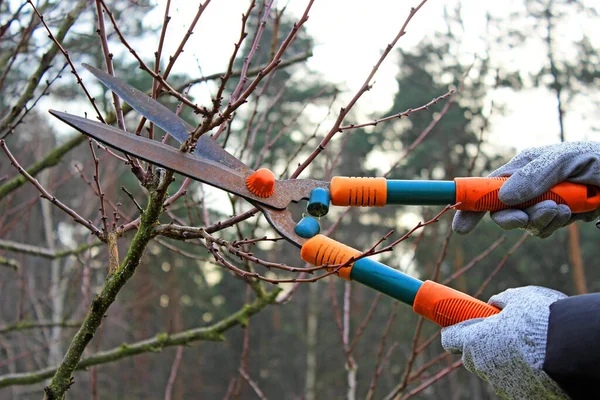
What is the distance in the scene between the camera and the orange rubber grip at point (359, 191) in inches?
78.2

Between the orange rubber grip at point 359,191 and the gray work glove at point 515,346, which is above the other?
the orange rubber grip at point 359,191

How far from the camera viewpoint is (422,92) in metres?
14.3

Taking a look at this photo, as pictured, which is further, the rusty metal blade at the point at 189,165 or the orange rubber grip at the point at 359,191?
the orange rubber grip at the point at 359,191

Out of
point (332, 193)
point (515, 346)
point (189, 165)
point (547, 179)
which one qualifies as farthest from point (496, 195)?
point (189, 165)

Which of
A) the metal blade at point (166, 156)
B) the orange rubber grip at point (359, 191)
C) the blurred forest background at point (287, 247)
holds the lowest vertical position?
the orange rubber grip at point (359, 191)

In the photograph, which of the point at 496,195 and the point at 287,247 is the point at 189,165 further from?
the point at 287,247

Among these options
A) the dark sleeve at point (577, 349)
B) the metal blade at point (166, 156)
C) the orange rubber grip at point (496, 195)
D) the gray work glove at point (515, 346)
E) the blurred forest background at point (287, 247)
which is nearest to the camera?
the dark sleeve at point (577, 349)

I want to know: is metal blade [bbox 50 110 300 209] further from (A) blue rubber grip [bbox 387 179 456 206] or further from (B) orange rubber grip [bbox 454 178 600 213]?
(B) orange rubber grip [bbox 454 178 600 213]

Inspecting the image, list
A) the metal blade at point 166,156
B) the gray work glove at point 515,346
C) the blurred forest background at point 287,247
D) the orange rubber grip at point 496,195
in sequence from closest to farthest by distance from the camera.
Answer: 1. the gray work glove at point 515,346
2. the metal blade at point 166,156
3. the orange rubber grip at point 496,195
4. the blurred forest background at point 287,247

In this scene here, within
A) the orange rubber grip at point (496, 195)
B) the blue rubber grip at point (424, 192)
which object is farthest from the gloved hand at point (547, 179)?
the blue rubber grip at point (424, 192)

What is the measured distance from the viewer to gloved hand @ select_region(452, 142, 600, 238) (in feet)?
6.13

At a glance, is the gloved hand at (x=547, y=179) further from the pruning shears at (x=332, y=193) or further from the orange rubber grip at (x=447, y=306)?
the orange rubber grip at (x=447, y=306)

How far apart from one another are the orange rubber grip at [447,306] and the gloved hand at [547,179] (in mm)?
331

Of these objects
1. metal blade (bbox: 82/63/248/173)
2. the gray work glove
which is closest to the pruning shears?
metal blade (bbox: 82/63/248/173)
